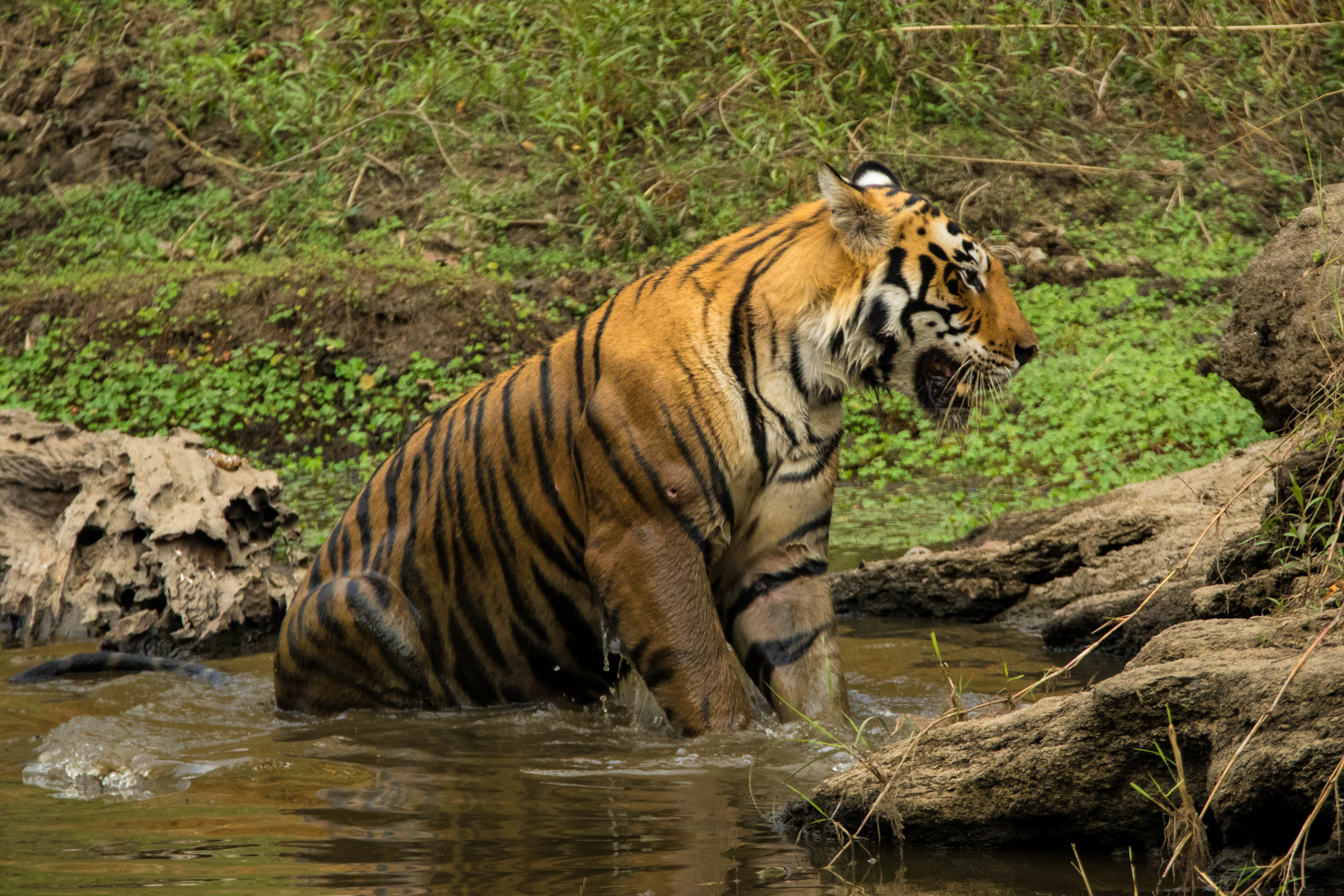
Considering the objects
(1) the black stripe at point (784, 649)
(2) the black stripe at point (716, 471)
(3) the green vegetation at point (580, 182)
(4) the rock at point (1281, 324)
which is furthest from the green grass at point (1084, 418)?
(2) the black stripe at point (716, 471)

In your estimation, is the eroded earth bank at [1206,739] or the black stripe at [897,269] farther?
the black stripe at [897,269]

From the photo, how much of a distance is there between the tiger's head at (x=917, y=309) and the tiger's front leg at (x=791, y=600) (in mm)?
405

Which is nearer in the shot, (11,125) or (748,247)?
(748,247)

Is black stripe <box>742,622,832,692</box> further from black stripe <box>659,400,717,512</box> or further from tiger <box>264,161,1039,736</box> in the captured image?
black stripe <box>659,400,717,512</box>

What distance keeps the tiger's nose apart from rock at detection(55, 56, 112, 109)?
11.9m

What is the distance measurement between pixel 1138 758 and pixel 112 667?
3.94m

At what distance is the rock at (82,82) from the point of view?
1317 cm

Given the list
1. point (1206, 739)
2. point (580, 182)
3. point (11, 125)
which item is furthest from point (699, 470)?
point (11, 125)

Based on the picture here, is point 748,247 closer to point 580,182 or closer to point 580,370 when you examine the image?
point 580,370

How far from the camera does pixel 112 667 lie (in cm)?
500

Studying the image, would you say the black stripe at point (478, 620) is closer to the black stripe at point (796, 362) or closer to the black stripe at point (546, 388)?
the black stripe at point (546, 388)

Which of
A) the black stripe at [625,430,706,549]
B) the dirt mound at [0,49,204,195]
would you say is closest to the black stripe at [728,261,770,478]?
the black stripe at [625,430,706,549]

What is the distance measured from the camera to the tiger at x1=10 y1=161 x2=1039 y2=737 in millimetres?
3787

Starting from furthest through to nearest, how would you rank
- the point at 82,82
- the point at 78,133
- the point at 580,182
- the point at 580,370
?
the point at 82,82, the point at 78,133, the point at 580,182, the point at 580,370
